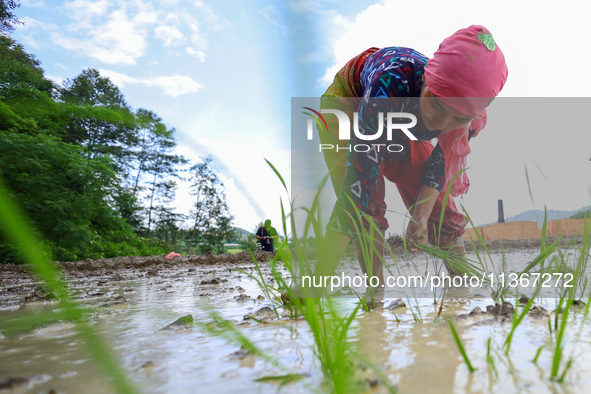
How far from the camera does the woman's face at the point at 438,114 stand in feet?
4.88

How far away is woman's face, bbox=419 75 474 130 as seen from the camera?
4.88 feet

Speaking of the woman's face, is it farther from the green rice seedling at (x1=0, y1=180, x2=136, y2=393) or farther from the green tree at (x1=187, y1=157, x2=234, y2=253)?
the green tree at (x1=187, y1=157, x2=234, y2=253)

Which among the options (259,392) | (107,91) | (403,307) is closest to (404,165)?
(403,307)

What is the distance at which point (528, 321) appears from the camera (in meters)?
1.01

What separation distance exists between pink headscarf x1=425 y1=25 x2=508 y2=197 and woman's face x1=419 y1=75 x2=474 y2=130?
42 millimetres

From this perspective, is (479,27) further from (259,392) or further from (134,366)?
(134,366)

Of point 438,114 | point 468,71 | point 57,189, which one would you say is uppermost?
point 57,189

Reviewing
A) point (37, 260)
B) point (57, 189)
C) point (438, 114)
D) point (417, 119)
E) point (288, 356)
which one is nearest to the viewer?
point (37, 260)

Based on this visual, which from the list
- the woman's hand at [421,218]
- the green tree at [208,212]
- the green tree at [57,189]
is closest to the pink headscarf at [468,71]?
the woman's hand at [421,218]

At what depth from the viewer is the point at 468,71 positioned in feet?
4.57

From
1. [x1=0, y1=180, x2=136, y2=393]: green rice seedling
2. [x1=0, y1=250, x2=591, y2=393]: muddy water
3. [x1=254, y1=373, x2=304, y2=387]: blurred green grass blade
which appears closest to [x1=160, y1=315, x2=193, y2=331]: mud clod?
[x1=0, y1=250, x2=591, y2=393]: muddy water

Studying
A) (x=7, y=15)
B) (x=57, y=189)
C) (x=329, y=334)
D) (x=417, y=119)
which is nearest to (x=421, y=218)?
(x=417, y=119)

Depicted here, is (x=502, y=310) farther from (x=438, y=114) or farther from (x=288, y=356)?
(x=438, y=114)

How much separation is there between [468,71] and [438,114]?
8.4 inches
